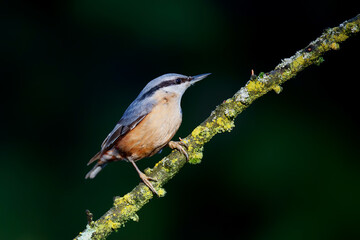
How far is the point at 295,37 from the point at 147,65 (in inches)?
55.6

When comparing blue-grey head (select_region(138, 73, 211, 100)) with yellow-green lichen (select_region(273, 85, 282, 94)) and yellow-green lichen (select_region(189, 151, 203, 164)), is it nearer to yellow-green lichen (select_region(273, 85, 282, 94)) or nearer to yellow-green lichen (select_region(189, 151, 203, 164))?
yellow-green lichen (select_region(189, 151, 203, 164))

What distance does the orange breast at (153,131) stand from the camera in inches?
91.4

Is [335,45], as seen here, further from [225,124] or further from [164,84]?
[164,84]

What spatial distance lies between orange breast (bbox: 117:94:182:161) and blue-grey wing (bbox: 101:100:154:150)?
28mm

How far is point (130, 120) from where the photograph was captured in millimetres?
2451

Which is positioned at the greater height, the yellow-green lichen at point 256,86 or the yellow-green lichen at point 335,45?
the yellow-green lichen at point 256,86

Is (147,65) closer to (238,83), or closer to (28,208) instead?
(238,83)

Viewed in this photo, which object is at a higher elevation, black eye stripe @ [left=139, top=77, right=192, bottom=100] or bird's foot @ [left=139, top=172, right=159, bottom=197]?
black eye stripe @ [left=139, top=77, right=192, bottom=100]

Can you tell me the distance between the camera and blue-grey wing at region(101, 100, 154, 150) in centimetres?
242

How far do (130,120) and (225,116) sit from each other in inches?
29.0

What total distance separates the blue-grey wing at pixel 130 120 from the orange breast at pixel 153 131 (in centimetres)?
3

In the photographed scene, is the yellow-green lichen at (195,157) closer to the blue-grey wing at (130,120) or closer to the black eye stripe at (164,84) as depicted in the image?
the blue-grey wing at (130,120)

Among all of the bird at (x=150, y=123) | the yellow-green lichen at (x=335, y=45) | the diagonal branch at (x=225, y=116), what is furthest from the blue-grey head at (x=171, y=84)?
the yellow-green lichen at (x=335, y=45)

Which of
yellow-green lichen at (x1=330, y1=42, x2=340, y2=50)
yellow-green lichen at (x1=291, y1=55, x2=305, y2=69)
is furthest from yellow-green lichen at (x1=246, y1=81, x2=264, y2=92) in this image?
yellow-green lichen at (x1=330, y1=42, x2=340, y2=50)
